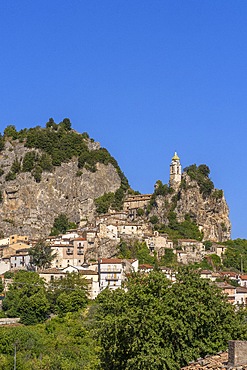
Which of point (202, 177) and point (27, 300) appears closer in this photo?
point (27, 300)

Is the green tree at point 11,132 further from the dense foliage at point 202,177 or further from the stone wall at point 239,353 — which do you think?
the stone wall at point 239,353

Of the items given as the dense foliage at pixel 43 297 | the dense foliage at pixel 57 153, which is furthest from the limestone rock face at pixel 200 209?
the dense foliage at pixel 43 297

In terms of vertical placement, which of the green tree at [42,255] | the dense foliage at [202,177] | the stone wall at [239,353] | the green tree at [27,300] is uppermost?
the dense foliage at [202,177]

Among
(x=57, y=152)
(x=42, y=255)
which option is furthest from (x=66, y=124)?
(x=42, y=255)

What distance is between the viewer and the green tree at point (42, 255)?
102 m

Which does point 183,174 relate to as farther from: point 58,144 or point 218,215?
point 58,144

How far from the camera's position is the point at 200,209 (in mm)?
124062

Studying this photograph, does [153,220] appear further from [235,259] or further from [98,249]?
[98,249]

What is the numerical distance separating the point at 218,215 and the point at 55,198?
28.4 meters

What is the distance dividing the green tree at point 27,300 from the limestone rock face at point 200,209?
119 ft

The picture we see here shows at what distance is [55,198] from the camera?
134 meters

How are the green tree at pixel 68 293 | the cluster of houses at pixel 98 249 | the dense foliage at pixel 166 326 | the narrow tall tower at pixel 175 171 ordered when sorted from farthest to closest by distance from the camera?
the narrow tall tower at pixel 175 171 → the cluster of houses at pixel 98 249 → the green tree at pixel 68 293 → the dense foliage at pixel 166 326

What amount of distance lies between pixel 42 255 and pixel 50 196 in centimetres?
3244

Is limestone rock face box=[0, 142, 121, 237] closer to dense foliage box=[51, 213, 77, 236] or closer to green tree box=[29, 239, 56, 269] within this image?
dense foliage box=[51, 213, 77, 236]
